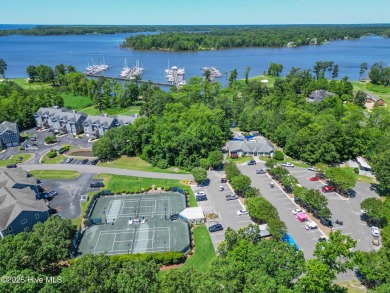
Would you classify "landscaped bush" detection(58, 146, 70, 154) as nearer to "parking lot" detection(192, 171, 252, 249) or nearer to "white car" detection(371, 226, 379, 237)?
"parking lot" detection(192, 171, 252, 249)

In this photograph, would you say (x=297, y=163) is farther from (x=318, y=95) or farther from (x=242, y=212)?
(x=318, y=95)

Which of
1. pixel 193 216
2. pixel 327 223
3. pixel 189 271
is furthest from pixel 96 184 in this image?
pixel 327 223

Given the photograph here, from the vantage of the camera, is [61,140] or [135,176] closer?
[135,176]

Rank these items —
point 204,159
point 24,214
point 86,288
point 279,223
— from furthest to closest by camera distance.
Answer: point 204,159, point 24,214, point 279,223, point 86,288

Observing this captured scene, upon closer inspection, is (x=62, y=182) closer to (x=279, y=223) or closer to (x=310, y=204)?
(x=279, y=223)

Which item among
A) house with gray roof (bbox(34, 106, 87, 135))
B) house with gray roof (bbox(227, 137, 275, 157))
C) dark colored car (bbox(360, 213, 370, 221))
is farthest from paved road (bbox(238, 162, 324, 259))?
house with gray roof (bbox(34, 106, 87, 135))

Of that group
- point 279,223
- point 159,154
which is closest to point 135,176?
point 159,154

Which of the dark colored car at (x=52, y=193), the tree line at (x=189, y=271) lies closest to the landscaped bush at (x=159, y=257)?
the tree line at (x=189, y=271)
